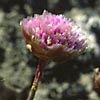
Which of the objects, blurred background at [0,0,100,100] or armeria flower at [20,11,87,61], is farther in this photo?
blurred background at [0,0,100,100]

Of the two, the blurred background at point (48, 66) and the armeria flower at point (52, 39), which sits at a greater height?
the blurred background at point (48, 66)

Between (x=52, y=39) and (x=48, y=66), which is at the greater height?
(x=48, y=66)

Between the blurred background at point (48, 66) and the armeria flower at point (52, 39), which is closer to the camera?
the armeria flower at point (52, 39)

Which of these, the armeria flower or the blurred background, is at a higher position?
the blurred background

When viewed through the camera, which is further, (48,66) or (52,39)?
(48,66)
